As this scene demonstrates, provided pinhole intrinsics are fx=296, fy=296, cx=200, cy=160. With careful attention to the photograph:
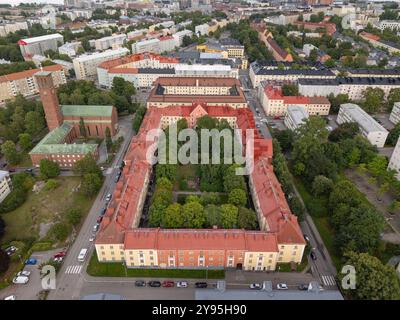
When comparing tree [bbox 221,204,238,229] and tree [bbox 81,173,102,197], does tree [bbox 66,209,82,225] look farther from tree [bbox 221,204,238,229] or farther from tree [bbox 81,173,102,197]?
tree [bbox 221,204,238,229]

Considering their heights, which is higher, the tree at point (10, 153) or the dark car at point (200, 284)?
the tree at point (10, 153)

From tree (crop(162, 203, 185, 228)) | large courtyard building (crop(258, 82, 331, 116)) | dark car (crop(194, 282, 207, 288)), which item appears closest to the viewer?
dark car (crop(194, 282, 207, 288))

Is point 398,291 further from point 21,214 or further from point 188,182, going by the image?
point 21,214

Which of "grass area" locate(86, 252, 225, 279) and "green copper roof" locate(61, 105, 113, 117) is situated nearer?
"grass area" locate(86, 252, 225, 279)

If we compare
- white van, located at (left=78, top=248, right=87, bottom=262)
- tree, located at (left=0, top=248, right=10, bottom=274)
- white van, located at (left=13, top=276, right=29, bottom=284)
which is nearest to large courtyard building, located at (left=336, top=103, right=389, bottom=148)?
white van, located at (left=78, top=248, right=87, bottom=262)

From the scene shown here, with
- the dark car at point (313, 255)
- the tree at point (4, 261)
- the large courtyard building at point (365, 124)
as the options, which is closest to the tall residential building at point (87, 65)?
the tree at point (4, 261)

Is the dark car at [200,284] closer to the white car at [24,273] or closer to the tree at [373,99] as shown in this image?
the white car at [24,273]

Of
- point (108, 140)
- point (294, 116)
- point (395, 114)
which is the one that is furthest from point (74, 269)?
point (395, 114)
